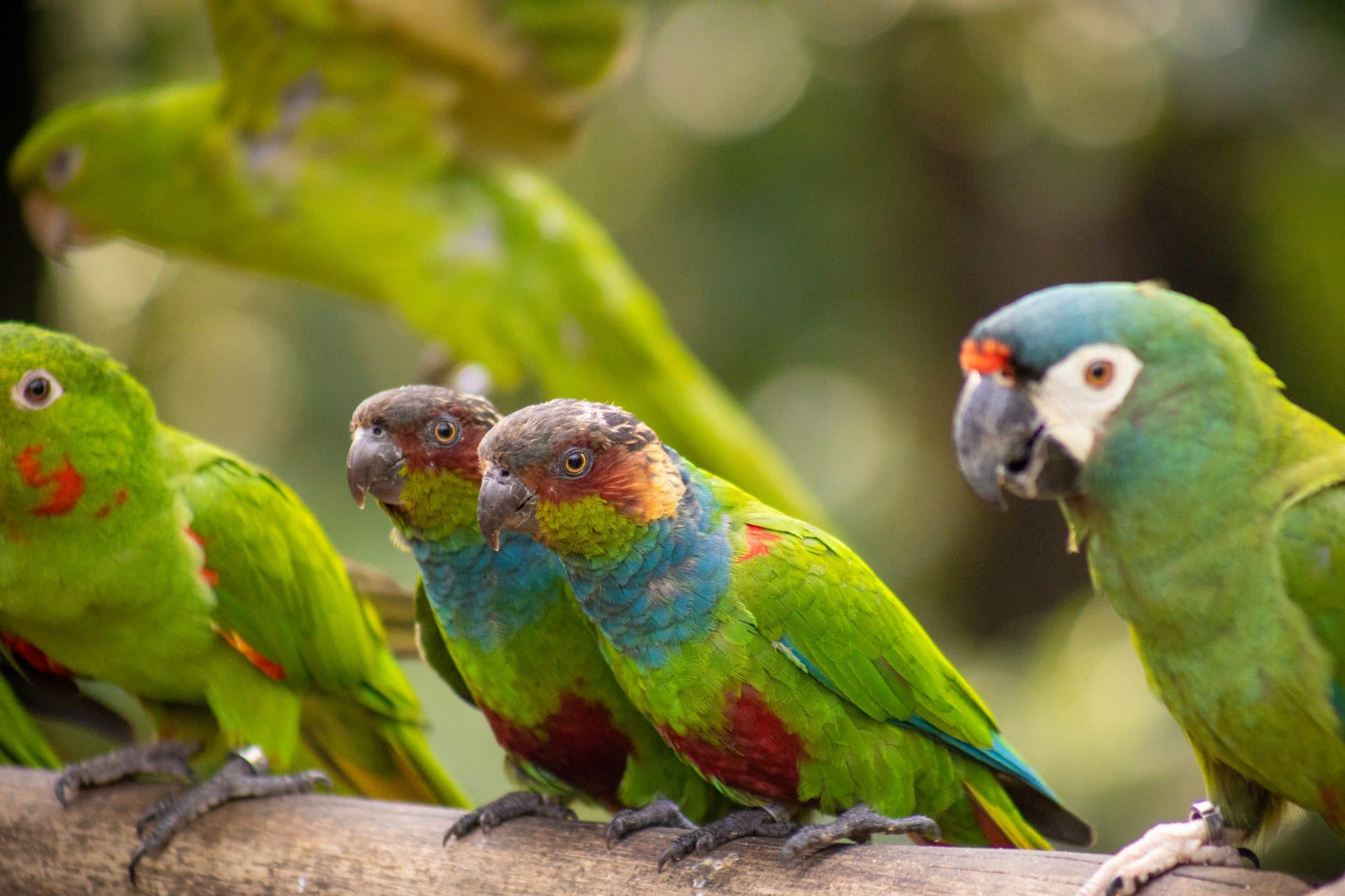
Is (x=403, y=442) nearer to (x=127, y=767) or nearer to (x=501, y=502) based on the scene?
(x=501, y=502)

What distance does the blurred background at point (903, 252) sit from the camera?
432 cm

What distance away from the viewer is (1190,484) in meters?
1.43

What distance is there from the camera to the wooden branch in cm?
154

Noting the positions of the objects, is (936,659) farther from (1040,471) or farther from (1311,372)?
(1311,372)

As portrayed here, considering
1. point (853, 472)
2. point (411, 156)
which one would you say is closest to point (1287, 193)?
point (853, 472)

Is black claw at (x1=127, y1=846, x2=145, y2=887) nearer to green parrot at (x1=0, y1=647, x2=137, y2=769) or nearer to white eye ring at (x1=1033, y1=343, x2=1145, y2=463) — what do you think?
green parrot at (x1=0, y1=647, x2=137, y2=769)

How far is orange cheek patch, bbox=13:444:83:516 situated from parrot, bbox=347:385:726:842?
53cm

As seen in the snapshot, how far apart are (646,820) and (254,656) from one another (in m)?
0.88

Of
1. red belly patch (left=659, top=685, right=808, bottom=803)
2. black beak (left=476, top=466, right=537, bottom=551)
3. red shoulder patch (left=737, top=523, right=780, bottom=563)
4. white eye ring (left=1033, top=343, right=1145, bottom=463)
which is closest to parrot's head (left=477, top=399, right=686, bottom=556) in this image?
black beak (left=476, top=466, right=537, bottom=551)

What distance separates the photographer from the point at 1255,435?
146 centimetres

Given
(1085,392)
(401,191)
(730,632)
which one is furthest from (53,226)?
(1085,392)

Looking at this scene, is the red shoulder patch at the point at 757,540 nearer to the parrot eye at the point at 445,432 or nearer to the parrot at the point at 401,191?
the parrot eye at the point at 445,432

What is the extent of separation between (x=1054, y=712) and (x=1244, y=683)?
2.97 metres

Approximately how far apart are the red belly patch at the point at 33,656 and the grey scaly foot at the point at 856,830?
62.4 inches
